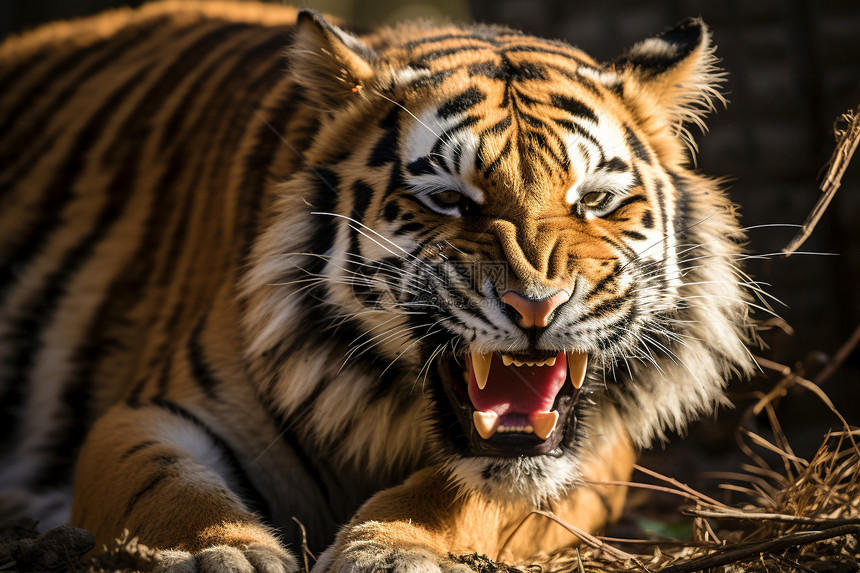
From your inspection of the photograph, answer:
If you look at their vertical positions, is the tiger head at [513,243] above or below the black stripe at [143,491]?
above

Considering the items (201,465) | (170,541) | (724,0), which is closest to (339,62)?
(201,465)

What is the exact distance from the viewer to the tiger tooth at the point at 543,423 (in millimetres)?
1485

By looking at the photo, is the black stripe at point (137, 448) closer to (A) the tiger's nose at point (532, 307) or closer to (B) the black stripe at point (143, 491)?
(B) the black stripe at point (143, 491)

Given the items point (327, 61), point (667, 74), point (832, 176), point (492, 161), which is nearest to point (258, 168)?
point (327, 61)

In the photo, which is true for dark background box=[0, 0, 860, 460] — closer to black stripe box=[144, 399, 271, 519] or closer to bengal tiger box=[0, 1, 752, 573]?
bengal tiger box=[0, 1, 752, 573]

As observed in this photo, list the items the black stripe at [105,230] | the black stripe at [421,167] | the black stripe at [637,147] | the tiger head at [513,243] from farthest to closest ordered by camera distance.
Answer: the black stripe at [105,230], the black stripe at [637,147], the black stripe at [421,167], the tiger head at [513,243]

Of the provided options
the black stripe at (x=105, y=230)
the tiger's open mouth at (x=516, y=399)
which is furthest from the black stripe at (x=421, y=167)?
the black stripe at (x=105, y=230)

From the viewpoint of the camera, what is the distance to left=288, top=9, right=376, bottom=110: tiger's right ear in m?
1.70

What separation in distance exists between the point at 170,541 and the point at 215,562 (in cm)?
16

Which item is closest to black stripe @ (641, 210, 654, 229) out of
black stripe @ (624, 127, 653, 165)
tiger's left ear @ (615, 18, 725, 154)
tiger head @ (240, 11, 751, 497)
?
tiger head @ (240, 11, 751, 497)

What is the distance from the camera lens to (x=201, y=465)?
167cm

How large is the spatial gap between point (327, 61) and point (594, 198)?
0.64 meters

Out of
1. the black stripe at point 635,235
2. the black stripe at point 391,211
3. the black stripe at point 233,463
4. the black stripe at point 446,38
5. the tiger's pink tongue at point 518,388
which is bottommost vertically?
the black stripe at point 233,463

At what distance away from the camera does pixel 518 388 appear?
1.52 metres
